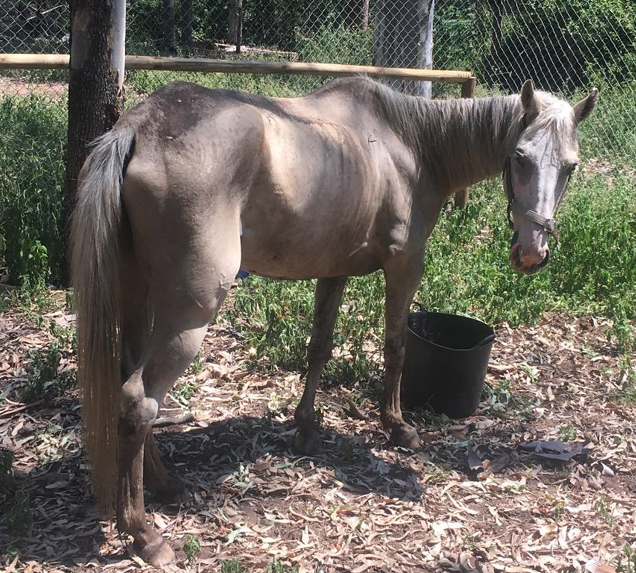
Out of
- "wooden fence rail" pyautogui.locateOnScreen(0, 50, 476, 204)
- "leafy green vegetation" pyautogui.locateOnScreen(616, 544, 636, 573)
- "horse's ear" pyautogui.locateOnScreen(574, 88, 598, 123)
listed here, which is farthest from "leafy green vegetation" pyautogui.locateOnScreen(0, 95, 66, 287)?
"leafy green vegetation" pyautogui.locateOnScreen(616, 544, 636, 573)

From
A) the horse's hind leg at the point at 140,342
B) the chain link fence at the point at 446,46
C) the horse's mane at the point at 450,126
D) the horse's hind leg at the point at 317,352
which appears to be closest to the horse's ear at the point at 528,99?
the horse's mane at the point at 450,126

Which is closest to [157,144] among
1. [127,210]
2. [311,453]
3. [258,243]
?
[127,210]

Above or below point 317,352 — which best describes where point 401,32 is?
above

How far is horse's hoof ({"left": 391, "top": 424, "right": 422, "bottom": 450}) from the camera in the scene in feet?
13.4

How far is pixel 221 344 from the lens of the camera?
194 inches

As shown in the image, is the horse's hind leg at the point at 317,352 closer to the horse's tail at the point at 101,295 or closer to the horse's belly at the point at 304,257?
the horse's belly at the point at 304,257

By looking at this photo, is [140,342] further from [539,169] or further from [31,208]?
[31,208]

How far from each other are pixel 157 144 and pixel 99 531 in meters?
1.71

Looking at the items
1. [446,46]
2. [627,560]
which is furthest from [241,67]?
[446,46]

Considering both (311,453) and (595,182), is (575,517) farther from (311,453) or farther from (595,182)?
(595,182)

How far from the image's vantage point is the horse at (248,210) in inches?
108

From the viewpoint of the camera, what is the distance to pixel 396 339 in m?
4.01

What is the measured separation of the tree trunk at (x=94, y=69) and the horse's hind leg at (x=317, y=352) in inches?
64.4

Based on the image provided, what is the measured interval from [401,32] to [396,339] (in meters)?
5.02
